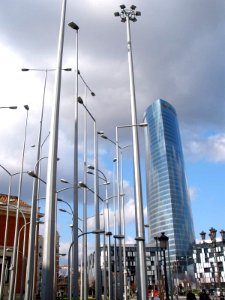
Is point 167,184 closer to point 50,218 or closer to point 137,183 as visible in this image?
point 137,183

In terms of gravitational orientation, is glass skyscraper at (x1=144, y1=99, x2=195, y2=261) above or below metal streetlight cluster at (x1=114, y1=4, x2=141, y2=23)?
above

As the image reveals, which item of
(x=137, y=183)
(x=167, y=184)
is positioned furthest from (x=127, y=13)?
(x=167, y=184)

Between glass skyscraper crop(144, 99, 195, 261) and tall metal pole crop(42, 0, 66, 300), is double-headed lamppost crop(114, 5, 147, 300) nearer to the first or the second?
tall metal pole crop(42, 0, 66, 300)

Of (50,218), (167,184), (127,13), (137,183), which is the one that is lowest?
(50,218)

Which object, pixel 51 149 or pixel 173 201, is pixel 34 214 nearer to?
pixel 51 149

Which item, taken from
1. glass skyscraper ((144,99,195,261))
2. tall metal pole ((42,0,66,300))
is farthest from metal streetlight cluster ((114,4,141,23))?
glass skyscraper ((144,99,195,261))

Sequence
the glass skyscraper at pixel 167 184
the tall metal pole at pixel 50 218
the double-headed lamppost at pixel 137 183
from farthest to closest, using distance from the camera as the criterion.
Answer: the glass skyscraper at pixel 167 184 < the double-headed lamppost at pixel 137 183 < the tall metal pole at pixel 50 218

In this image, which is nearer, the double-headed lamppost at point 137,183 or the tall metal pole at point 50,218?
the tall metal pole at point 50,218

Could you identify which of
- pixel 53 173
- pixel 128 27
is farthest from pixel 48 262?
pixel 128 27

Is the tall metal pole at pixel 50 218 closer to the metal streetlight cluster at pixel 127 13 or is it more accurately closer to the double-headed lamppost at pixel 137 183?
the double-headed lamppost at pixel 137 183

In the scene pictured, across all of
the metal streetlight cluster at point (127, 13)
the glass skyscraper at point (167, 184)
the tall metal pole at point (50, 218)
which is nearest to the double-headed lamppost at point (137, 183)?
the metal streetlight cluster at point (127, 13)

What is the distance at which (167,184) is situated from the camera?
172m

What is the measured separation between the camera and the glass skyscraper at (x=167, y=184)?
554 feet

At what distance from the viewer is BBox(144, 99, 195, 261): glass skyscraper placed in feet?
554
